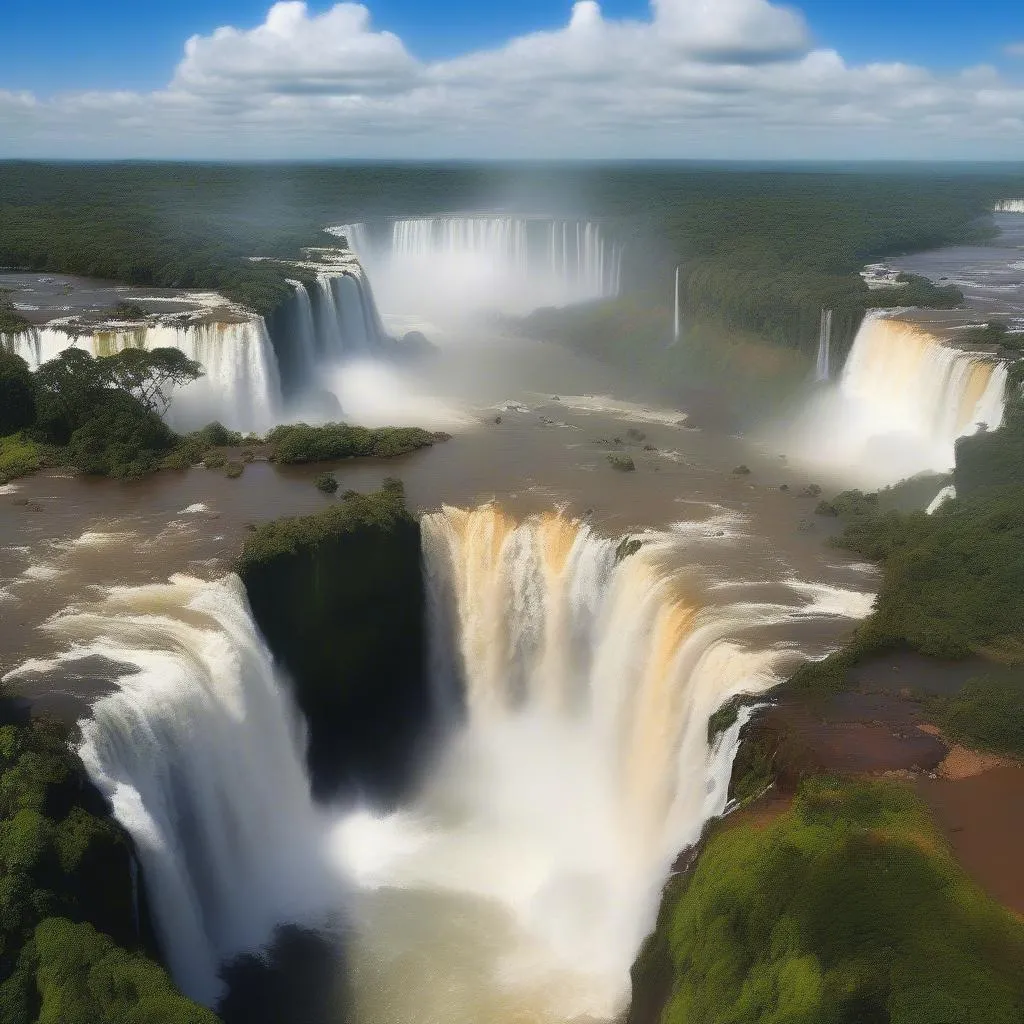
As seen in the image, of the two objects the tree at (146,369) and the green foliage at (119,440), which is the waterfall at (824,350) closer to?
the tree at (146,369)

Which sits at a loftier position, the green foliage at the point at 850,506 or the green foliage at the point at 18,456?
the green foliage at the point at 18,456

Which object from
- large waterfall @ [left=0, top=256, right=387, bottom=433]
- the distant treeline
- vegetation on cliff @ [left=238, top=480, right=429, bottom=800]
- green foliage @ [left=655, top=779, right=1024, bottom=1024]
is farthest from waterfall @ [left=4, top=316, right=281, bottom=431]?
green foliage @ [left=655, top=779, right=1024, bottom=1024]

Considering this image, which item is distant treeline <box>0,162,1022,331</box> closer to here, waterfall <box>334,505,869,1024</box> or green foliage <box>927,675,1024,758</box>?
waterfall <box>334,505,869,1024</box>

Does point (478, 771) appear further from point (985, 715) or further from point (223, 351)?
point (223, 351)

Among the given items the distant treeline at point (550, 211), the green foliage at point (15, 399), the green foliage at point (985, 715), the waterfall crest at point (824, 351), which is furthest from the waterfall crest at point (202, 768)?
the waterfall crest at point (824, 351)

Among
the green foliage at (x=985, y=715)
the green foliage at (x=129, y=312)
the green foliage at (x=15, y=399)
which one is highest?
the green foliage at (x=129, y=312)

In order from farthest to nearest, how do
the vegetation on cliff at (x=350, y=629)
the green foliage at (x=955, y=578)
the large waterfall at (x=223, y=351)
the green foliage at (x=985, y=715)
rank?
1. the large waterfall at (x=223, y=351)
2. the vegetation on cliff at (x=350, y=629)
3. the green foliage at (x=955, y=578)
4. the green foliage at (x=985, y=715)
